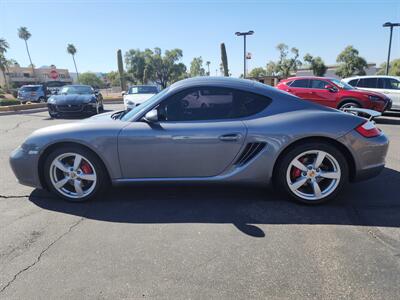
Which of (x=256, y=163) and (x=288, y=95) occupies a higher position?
(x=288, y=95)

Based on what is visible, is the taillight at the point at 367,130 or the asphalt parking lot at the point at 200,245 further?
the taillight at the point at 367,130

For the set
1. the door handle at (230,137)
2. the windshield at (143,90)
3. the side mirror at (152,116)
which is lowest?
the door handle at (230,137)

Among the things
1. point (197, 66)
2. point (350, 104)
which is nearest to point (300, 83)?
point (350, 104)

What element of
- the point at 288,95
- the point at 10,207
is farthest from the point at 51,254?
the point at 288,95

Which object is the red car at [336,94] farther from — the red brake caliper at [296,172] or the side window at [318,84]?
the red brake caliper at [296,172]

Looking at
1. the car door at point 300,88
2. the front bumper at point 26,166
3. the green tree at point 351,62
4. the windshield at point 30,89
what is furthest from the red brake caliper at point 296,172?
the green tree at point 351,62

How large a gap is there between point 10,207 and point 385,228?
13.2 feet

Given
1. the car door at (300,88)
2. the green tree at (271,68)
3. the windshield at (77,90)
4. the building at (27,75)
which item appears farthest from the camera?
the building at (27,75)

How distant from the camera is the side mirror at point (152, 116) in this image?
10.9 feet

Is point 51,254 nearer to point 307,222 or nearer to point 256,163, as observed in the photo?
point 256,163

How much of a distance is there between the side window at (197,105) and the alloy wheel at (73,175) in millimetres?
1041

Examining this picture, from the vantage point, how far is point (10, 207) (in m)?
3.59

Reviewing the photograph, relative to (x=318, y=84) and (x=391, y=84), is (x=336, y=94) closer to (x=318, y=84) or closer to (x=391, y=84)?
(x=318, y=84)

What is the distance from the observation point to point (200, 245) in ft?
8.95
